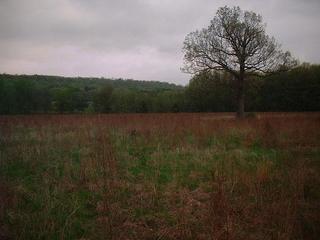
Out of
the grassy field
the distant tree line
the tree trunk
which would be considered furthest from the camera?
the distant tree line

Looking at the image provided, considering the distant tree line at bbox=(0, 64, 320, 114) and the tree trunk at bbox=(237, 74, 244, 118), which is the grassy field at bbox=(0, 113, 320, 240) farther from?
the distant tree line at bbox=(0, 64, 320, 114)

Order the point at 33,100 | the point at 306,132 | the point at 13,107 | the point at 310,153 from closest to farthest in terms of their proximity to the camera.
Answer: the point at 310,153 < the point at 306,132 < the point at 13,107 < the point at 33,100

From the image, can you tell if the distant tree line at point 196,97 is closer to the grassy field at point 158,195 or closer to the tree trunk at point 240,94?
the tree trunk at point 240,94

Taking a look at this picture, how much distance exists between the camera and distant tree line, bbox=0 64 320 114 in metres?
36.6

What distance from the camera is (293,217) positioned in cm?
421

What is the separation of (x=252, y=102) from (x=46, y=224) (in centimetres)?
4937

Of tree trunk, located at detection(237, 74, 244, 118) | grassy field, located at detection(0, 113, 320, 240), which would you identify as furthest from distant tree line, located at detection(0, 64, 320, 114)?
grassy field, located at detection(0, 113, 320, 240)

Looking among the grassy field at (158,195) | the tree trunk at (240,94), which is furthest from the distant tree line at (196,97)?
the grassy field at (158,195)

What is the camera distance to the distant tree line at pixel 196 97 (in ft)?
120

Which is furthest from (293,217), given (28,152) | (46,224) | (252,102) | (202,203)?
(252,102)

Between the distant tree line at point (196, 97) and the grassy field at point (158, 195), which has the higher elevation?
the distant tree line at point (196, 97)

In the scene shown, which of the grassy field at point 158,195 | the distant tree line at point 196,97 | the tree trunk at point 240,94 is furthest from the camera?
the distant tree line at point 196,97

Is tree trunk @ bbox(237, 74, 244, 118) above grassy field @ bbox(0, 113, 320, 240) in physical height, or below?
above

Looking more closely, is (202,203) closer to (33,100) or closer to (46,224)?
(46,224)
